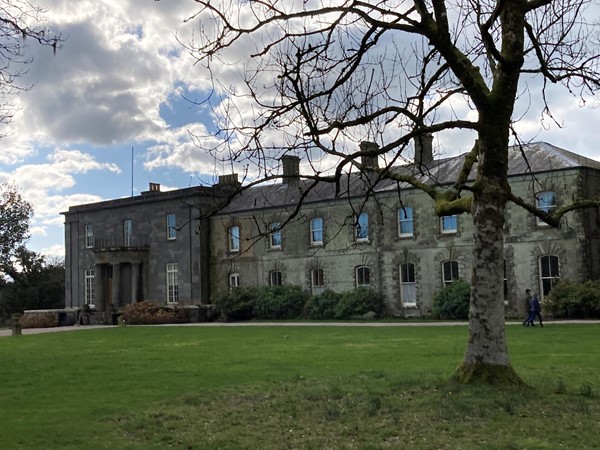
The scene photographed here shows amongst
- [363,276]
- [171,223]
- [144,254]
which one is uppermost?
[171,223]

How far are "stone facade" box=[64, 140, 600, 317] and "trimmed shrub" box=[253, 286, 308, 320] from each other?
56.1 inches

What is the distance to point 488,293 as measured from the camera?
418 inches

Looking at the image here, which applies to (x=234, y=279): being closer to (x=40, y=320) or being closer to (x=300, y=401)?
(x=40, y=320)

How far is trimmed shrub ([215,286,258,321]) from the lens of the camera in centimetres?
4206

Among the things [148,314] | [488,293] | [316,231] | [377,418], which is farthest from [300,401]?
[316,231]

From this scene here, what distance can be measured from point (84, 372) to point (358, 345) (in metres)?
7.52

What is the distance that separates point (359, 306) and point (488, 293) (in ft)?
90.0

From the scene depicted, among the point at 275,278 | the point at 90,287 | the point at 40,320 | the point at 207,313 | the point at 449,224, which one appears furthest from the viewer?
the point at 90,287

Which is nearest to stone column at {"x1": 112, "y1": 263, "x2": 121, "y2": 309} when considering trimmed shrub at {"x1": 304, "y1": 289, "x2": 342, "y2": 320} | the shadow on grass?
trimmed shrub at {"x1": 304, "y1": 289, "x2": 342, "y2": 320}

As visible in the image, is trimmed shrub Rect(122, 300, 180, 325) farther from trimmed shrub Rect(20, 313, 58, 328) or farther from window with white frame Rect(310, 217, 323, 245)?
window with white frame Rect(310, 217, 323, 245)

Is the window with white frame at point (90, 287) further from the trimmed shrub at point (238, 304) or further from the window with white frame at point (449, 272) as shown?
the window with white frame at point (449, 272)

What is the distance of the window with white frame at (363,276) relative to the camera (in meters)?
39.8

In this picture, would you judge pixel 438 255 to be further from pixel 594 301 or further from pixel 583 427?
pixel 583 427

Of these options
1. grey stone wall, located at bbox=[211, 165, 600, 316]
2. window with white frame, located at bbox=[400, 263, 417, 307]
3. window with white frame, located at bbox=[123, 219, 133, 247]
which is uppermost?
window with white frame, located at bbox=[123, 219, 133, 247]
